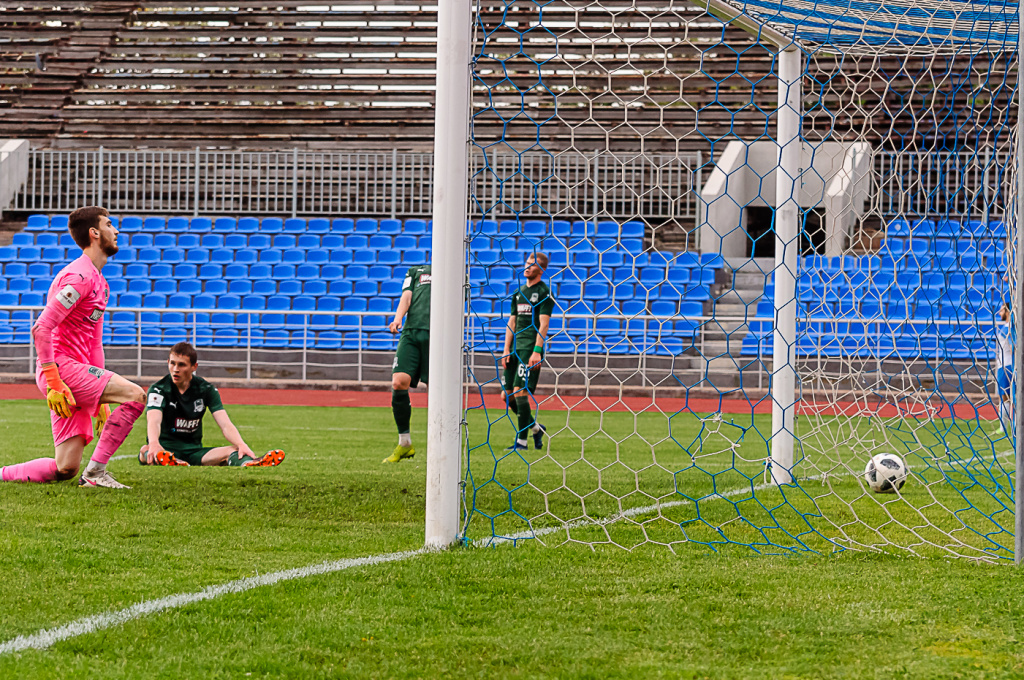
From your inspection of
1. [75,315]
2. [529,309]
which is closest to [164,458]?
[75,315]

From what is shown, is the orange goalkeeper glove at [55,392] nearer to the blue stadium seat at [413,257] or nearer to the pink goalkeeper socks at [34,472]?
the pink goalkeeper socks at [34,472]

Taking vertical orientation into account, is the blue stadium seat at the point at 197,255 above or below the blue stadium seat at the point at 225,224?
below

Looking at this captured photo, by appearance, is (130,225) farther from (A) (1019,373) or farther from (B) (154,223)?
(A) (1019,373)

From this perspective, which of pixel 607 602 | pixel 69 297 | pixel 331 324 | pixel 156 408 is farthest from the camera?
pixel 331 324

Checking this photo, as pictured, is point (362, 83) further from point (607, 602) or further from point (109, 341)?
point (607, 602)

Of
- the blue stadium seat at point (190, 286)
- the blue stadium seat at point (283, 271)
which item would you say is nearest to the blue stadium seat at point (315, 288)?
the blue stadium seat at point (283, 271)

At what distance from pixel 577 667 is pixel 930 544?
2.24 meters

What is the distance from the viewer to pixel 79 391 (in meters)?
5.68

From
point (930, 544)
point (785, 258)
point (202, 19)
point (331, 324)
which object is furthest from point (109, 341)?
point (930, 544)

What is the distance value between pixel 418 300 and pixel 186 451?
2226 millimetres

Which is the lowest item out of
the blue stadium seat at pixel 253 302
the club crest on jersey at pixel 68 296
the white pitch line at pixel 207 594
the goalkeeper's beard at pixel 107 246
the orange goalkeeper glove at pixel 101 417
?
the white pitch line at pixel 207 594

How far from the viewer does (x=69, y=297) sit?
219 inches

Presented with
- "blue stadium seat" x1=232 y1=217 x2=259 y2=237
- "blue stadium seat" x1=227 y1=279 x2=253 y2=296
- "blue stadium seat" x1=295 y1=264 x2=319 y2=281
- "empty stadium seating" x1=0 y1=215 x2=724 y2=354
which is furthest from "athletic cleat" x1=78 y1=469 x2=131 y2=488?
"blue stadium seat" x1=232 y1=217 x2=259 y2=237

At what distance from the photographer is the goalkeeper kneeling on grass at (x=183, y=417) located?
630 centimetres
